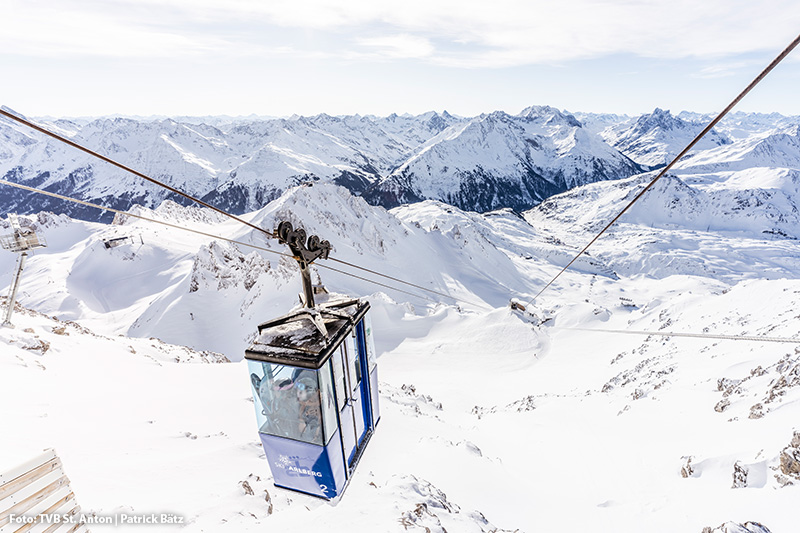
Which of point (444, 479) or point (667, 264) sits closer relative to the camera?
point (444, 479)

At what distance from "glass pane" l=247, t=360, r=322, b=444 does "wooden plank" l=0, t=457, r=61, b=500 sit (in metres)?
4.62

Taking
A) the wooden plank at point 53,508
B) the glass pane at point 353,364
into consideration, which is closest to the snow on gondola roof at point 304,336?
the glass pane at point 353,364

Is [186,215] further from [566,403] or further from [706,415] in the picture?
[706,415]

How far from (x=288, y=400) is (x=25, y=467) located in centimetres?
567

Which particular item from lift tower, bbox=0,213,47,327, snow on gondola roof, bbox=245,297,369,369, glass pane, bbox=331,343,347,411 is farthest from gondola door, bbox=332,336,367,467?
lift tower, bbox=0,213,47,327

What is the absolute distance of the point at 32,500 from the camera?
8.47 meters

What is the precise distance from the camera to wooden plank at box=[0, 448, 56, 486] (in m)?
8.09

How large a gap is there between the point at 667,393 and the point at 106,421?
101 ft

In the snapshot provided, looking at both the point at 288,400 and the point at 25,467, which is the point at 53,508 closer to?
the point at 25,467

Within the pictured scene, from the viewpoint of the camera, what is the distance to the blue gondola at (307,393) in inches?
340

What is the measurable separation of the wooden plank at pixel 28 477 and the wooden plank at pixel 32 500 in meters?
0.29

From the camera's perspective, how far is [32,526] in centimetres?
838

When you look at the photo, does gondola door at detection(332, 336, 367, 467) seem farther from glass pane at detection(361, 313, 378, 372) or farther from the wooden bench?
the wooden bench

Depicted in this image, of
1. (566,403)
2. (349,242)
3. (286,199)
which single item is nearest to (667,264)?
(349,242)
